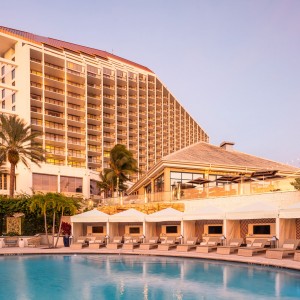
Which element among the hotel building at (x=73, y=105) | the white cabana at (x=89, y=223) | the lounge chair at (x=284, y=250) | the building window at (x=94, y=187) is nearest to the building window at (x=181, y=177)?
the white cabana at (x=89, y=223)

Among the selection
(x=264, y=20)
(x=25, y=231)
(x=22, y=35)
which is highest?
(x=22, y=35)

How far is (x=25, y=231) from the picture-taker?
1346 inches

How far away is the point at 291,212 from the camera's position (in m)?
19.8

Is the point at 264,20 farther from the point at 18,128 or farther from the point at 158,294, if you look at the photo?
the point at 18,128

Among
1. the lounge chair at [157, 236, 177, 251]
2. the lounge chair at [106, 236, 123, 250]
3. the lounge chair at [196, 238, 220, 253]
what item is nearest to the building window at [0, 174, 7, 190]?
the lounge chair at [106, 236, 123, 250]

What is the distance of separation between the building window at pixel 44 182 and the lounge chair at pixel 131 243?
102 ft

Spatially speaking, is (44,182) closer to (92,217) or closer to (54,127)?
→ (54,127)

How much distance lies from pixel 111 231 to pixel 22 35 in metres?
57.1

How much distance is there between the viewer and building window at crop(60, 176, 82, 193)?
58.6 m

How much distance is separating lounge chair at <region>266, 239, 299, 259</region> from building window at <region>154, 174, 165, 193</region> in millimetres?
17842

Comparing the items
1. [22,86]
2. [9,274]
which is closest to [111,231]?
[9,274]

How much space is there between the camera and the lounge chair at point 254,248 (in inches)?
821

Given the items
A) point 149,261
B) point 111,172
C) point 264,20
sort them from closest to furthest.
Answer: point 149,261 < point 264,20 < point 111,172

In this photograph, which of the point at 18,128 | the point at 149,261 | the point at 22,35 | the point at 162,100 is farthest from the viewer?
the point at 162,100
